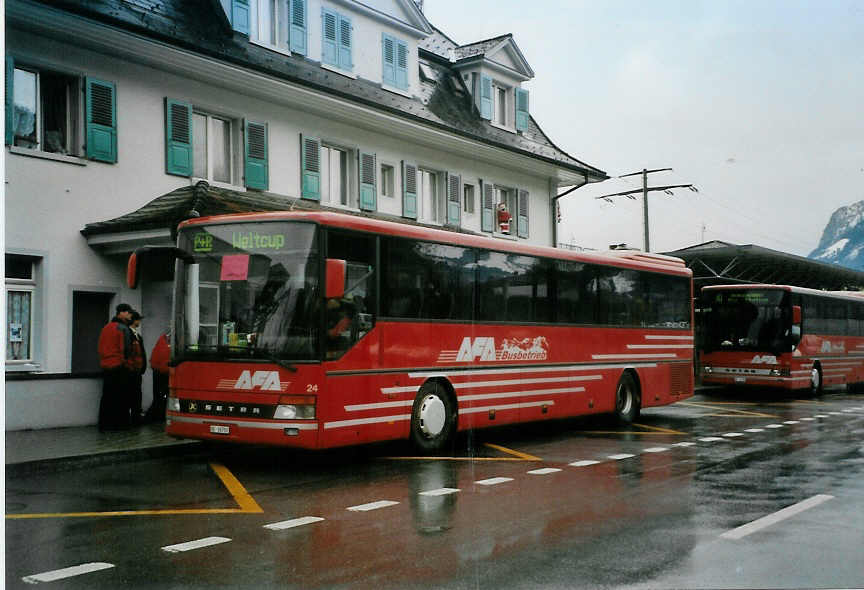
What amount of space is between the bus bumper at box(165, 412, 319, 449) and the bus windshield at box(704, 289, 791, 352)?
1732 centimetres

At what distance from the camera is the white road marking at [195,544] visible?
670 cm

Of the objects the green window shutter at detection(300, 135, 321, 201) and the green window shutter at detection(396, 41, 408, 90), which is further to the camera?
the green window shutter at detection(396, 41, 408, 90)

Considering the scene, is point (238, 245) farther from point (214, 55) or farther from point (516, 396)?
point (214, 55)

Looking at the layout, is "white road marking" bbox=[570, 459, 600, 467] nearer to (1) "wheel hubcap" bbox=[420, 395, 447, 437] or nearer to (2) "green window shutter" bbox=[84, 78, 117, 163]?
(1) "wheel hubcap" bbox=[420, 395, 447, 437]

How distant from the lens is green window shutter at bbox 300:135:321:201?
65.7 feet

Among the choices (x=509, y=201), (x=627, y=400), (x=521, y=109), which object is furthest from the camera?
(x=521, y=109)

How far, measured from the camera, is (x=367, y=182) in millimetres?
21906

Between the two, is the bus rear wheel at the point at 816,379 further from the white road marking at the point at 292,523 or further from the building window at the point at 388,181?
the white road marking at the point at 292,523

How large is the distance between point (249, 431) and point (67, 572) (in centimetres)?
467

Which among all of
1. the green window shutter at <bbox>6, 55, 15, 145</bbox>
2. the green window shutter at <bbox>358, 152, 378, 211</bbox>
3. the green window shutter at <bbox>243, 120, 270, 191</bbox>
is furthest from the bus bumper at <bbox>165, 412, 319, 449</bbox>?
the green window shutter at <bbox>358, 152, 378, 211</bbox>

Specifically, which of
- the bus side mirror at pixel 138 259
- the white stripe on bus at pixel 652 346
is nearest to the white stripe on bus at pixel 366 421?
the bus side mirror at pixel 138 259

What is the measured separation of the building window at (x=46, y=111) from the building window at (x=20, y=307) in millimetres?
1795

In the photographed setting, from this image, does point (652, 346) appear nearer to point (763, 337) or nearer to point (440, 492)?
point (763, 337)

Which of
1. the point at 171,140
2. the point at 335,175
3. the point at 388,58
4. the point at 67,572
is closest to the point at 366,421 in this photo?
the point at 67,572
